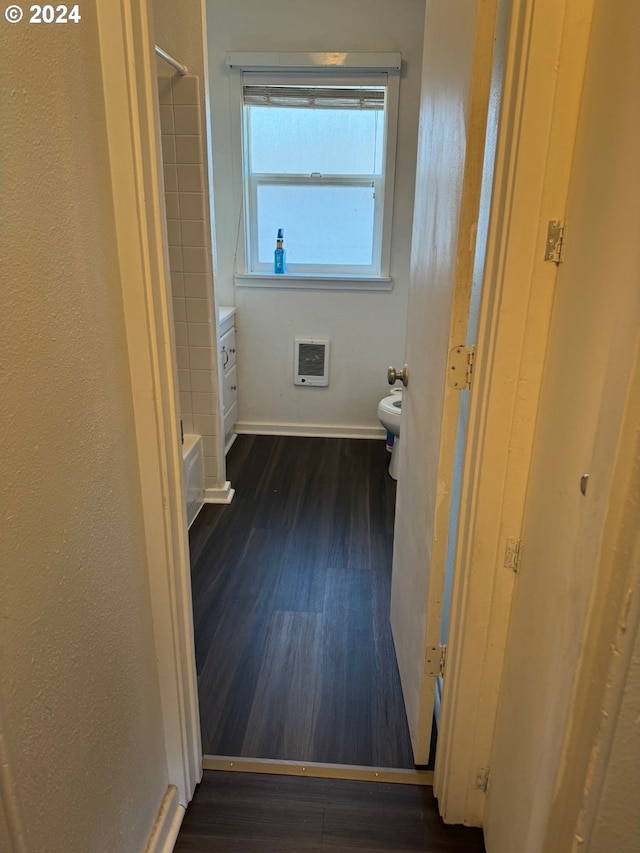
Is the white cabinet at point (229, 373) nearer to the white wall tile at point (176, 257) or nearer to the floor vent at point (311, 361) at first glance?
the floor vent at point (311, 361)

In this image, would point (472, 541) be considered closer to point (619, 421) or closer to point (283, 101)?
point (619, 421)

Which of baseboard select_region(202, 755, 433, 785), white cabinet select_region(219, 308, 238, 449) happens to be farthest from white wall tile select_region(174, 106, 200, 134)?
baseboard select_region(202, 755, 433, 785)

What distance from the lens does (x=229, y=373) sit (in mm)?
3615

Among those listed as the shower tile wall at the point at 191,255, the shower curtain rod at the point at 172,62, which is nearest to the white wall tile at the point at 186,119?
the shower tile wall at the point at 191,255

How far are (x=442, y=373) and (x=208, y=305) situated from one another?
1.74 meters

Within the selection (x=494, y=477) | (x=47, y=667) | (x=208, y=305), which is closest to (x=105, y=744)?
(x=47, y=667)

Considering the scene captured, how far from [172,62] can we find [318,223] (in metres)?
1.47

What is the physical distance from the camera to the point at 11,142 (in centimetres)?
73

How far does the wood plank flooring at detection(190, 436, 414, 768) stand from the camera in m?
1.70

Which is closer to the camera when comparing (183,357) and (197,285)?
(197,285)

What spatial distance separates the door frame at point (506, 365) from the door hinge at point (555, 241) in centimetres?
1

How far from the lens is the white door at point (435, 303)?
1.15 m

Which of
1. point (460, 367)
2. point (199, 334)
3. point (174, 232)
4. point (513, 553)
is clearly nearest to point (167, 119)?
point (174, 232)

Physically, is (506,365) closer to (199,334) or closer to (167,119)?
(199,334)
